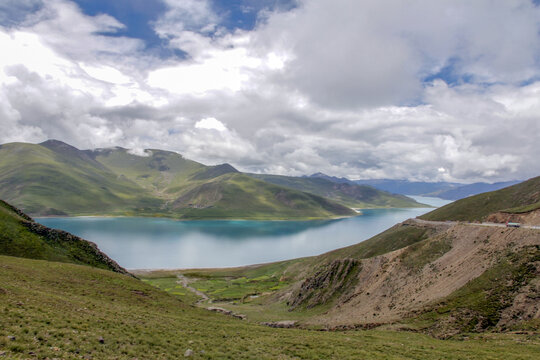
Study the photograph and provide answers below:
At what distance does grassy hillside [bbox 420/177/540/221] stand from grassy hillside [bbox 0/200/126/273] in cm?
11063

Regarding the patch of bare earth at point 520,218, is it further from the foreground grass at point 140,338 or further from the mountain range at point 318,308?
the foreground grass at point 140,338

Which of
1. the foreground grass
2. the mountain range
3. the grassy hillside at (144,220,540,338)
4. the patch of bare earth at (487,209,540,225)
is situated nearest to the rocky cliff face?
the grassy hillside at (144,220,540,338)

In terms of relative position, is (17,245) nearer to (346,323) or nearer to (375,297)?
(346,323)

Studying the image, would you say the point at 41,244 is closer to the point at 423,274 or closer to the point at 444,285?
the point at 444,285

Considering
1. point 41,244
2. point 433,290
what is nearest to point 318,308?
point 433,290

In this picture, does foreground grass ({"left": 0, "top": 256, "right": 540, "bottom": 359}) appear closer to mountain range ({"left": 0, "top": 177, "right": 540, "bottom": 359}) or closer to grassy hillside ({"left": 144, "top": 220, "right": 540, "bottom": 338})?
mountain range ({"left": 0, "top": 177, "right": 540, "bottom": 359})

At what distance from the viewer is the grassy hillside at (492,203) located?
3674 inches

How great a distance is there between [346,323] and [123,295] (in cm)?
3205

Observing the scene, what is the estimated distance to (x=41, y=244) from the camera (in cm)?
5297

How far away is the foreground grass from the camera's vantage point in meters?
17.3

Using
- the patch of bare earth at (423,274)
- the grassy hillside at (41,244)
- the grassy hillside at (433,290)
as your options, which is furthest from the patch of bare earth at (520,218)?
the grassy hillside at (41,244)

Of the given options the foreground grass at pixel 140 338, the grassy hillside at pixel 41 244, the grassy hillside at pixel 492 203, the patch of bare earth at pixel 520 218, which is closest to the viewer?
the foreground grass at pixel 140 338

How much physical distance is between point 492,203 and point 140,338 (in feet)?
388

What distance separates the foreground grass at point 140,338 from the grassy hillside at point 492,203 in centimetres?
8259
